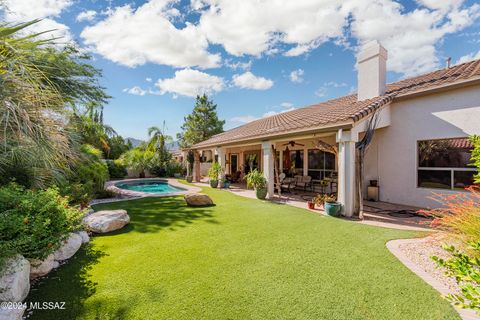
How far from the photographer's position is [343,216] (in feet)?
28.6

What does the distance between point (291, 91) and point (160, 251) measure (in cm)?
2094

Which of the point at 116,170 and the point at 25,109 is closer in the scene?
the point at 25,109

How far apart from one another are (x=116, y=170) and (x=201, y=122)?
61.7ft

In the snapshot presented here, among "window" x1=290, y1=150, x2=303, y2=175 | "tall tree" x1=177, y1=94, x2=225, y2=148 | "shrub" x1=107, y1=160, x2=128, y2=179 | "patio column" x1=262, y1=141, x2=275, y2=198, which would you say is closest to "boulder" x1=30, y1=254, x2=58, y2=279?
"patio column" x1=262, y1=141, x2=275, y2=198

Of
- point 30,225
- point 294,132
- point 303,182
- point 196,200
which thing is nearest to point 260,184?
point 294,132

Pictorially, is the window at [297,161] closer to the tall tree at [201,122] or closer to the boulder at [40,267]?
the boulder at [40,267]

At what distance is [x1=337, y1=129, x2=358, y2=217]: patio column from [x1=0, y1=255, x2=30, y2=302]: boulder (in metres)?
9.22

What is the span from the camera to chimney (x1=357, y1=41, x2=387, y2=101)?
10.8 m

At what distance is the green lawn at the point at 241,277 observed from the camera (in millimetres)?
3395

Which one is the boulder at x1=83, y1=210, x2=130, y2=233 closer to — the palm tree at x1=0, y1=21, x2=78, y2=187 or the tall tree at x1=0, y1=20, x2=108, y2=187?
the tall tree at x1=0, y1=20, x2=108, y2=187

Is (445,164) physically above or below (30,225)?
above

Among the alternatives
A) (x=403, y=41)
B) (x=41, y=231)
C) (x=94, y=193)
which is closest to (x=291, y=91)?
(x=403, y=41)

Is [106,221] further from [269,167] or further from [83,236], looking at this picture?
[269,167]

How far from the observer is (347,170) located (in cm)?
852
